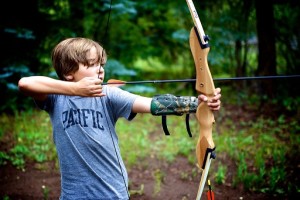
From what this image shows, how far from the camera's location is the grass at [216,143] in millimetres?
3572

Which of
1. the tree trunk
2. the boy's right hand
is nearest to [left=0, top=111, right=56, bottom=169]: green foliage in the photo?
the boy's right hand

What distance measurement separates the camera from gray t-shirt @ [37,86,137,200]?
190cm

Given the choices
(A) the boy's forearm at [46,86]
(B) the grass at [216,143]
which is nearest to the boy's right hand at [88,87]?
(A) the boy's forearm at [46,86]

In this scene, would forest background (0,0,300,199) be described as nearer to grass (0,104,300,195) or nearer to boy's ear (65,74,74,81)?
grass (0,104,300,195)

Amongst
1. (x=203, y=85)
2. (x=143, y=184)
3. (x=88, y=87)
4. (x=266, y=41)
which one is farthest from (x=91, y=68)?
(x=266, y=41)

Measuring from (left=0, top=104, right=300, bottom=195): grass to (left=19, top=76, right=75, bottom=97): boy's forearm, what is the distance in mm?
2041

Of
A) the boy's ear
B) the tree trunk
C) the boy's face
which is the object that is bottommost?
the boy's ear

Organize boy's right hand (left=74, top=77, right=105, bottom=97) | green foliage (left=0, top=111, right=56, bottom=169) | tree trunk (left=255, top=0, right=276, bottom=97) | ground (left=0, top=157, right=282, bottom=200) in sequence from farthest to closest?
tree trunk (left=255, top=0, right=276, bottom=97), green foliage (left=0, top=111, right=56, bottom=169), ground (left=0, top=157, right=282, bottom=200), boy's right hand (left=74, top=77, right=105, bottom=97)

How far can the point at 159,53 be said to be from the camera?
23.2 ft

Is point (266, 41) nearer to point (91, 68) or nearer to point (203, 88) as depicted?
point (203, 88)

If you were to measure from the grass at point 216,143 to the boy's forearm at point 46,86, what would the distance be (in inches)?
80.3

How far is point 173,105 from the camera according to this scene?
6.09ft

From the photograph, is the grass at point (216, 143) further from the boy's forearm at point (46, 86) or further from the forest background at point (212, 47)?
the boy's forearm at point (46, 86)

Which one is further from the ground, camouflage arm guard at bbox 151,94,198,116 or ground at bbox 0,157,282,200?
camouflage arm guard at bbox 151,94,198,116
